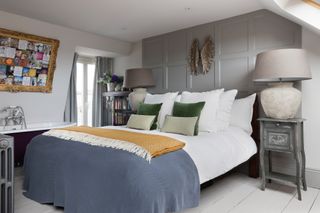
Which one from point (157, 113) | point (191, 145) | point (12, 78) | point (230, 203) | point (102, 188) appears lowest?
point (230, 203)

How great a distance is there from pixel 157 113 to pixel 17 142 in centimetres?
208

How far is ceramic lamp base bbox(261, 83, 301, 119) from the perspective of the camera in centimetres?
251

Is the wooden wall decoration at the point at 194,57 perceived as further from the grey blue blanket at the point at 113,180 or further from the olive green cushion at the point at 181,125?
the grey blue blanket at the point at 113,180

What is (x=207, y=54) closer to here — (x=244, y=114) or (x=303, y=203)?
(x=244, y=114)

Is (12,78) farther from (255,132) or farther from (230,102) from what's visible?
(255,132)

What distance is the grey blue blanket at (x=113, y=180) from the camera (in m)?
1.55

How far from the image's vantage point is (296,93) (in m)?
2.52

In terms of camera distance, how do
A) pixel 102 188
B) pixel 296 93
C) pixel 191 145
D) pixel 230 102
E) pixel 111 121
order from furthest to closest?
pixel 111 121, pixel 230 102, pixel 296 93, pixel 191 145, pixel 102 188

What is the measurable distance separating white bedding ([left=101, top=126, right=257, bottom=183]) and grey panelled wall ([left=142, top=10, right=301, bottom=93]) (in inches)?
35.7

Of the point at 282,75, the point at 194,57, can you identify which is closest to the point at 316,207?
the point at 282,75

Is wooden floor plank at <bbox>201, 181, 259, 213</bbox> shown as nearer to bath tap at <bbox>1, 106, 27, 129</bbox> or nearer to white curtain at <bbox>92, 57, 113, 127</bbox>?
bath tap at <bbox>1, 106, 27, 129</bbox>

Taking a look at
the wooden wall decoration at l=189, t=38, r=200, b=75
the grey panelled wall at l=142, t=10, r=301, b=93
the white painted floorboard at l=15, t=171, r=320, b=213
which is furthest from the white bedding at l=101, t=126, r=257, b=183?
the wooden wall decoration at l=189, t=38, r=200, b=75

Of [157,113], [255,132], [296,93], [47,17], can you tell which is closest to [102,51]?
[47,17]

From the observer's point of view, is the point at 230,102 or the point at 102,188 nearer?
the point at 102,188
